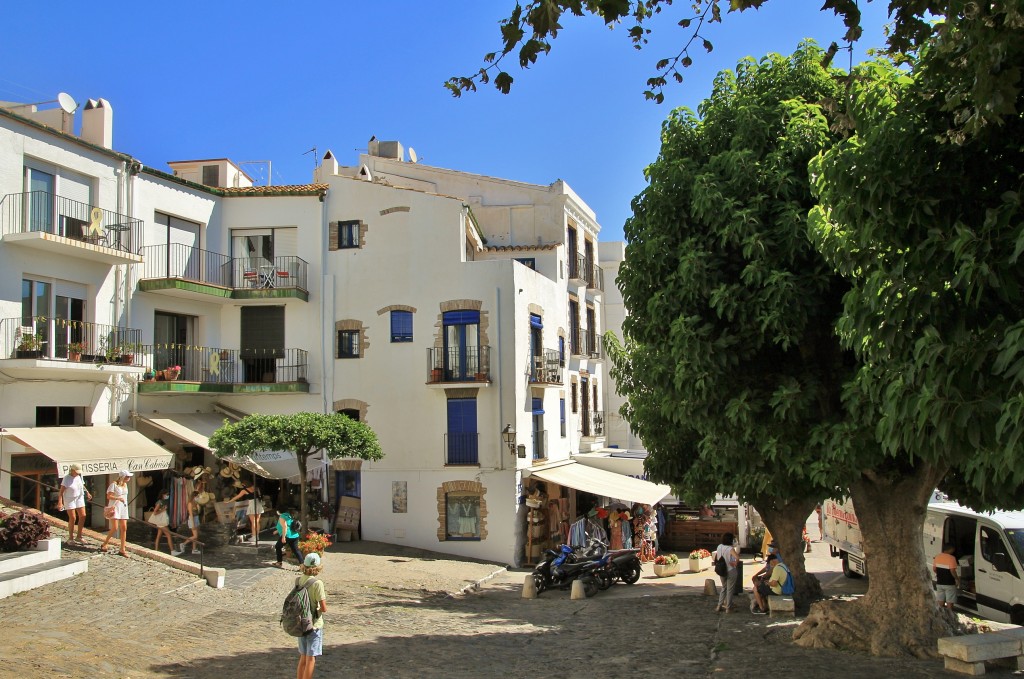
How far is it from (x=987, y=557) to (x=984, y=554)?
0.34ft

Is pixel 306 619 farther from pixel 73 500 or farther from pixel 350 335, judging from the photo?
pixel 350 335

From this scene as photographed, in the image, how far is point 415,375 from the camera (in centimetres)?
2497

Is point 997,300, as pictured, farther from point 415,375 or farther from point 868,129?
point 415,375

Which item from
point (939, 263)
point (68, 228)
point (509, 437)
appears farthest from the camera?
point (509, 437)

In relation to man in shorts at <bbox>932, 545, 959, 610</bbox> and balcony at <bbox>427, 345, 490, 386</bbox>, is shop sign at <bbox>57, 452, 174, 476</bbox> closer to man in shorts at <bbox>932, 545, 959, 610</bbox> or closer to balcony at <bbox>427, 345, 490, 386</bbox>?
balcony at <bbox>427, 345, 490, 386</bbox>

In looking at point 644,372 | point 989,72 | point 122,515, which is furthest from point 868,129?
point 122,515

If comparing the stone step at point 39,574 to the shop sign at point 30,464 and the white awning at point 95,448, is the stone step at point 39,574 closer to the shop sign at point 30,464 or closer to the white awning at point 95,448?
the white awning at point 95,448

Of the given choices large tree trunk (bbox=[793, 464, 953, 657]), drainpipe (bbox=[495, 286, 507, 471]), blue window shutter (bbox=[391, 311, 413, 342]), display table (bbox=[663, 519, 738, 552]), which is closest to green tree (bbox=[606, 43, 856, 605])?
large tree trunk (bbox=[793, 464, 953, 657])

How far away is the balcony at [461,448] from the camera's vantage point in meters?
24.3

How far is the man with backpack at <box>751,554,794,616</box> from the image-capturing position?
1502cm

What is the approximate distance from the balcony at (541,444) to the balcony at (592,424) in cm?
470

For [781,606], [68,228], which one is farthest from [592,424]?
[68,228]

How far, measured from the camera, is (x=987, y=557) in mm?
14602

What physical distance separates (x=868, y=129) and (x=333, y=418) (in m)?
14.7
